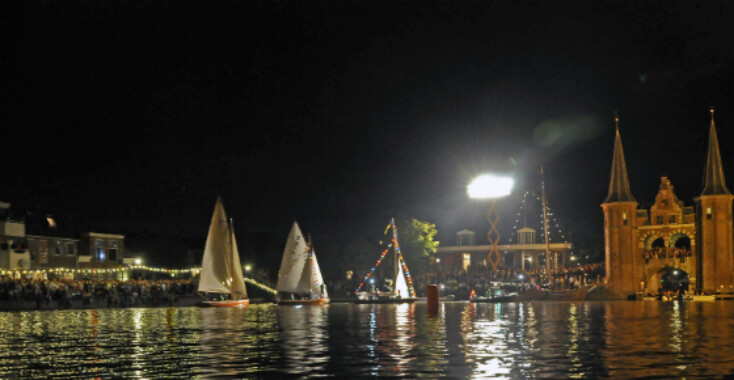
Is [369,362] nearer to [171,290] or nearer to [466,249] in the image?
[171,290]

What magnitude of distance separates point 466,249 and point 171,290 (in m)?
51.8

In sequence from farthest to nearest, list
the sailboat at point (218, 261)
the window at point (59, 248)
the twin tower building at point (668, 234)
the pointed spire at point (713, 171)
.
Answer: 1. the pointed spire at point (713, 171)
2. the window at point (59, 248)
3. the twin tower building at point (668, 234)
4. the sailboat at point (218, 261)

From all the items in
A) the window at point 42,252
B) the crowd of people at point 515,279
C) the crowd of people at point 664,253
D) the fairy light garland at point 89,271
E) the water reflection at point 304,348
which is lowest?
the crowd of people at point 515,279

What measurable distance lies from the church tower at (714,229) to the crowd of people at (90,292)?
50518 mm

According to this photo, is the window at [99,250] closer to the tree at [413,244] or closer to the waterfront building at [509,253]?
the tree at [413,244]

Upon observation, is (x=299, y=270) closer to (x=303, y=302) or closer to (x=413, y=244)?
(x=303, y=302)

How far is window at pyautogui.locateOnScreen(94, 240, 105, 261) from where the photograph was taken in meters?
89.5

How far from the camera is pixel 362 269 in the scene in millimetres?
103688

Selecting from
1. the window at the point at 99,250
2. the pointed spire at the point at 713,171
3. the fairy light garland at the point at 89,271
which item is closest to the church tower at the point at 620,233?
the pointed spire at the point at 713,171

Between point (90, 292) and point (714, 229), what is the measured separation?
2293 inches

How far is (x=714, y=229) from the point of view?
8181 cm

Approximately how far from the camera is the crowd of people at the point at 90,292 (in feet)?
198

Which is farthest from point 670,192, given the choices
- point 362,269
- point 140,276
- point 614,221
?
point 140,276

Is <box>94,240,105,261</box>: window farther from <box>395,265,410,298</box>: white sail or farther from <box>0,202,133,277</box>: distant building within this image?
<box>395,265,410,298</box>: white sail
